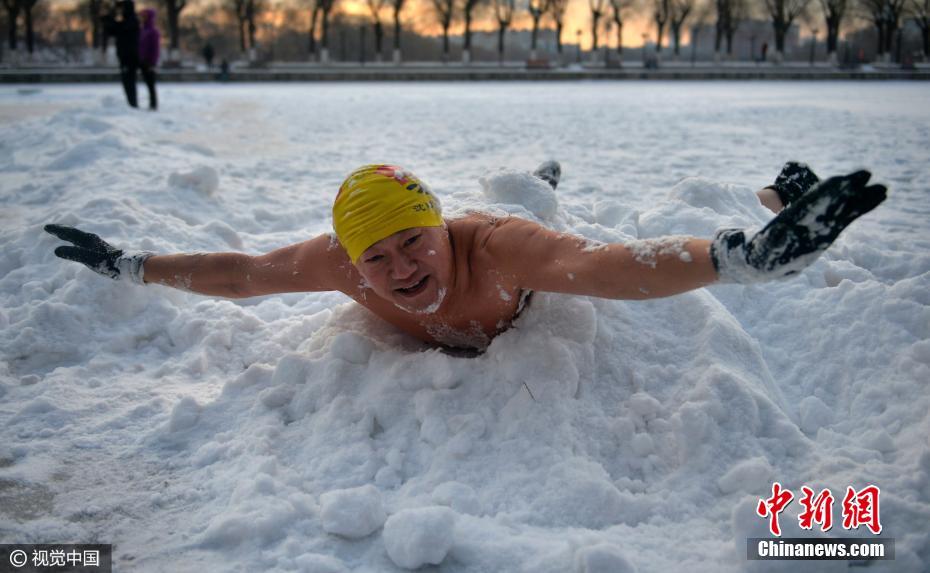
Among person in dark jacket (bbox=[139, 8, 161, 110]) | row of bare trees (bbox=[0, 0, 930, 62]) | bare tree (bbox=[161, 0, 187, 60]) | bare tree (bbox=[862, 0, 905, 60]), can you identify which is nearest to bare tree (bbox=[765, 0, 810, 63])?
row of bare trees (bbox=[0, 0, 930, 62])

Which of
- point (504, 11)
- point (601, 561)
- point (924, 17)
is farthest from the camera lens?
point (504, 11)

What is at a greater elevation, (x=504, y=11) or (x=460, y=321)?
(x=504, y=11)

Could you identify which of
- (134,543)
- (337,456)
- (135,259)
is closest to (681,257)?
(337,456)

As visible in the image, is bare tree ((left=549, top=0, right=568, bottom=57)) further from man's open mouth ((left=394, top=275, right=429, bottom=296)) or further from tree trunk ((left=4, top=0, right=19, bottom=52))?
man's open mouth ((left=394, top=275, right=429, bottom=296))

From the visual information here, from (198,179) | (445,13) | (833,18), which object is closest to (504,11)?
(445,13)

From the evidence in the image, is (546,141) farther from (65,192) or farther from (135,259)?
(135,259)

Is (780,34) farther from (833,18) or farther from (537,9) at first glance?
(537,9)

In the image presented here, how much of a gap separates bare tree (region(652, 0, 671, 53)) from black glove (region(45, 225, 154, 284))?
157 feet

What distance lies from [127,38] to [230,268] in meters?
10.2

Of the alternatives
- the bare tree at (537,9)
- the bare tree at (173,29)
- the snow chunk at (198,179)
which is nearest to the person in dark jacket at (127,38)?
the snow chunk at (198,179)

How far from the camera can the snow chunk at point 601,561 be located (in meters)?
1.74

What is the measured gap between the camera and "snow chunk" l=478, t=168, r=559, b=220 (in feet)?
11.2

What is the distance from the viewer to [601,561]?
174 centimetres

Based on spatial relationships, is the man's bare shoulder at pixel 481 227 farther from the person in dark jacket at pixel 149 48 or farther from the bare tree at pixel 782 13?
the bare tree at pixel 782 13
